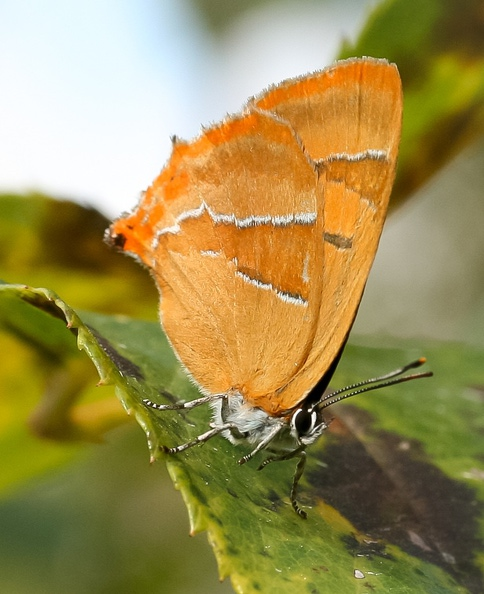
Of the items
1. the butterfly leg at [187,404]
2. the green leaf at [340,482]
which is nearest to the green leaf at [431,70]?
the green leaf at [340,482]

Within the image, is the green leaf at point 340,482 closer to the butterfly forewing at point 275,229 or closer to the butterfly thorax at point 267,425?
the butterfly thorax at point 267,425

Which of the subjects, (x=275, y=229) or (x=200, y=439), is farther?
(x=275, y=229)

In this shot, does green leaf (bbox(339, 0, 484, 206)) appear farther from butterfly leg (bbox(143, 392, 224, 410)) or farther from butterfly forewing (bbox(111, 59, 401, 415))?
butterfly leg (bbox(143, 392, 224, 410))

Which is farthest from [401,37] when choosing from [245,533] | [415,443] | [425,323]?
[425,323]

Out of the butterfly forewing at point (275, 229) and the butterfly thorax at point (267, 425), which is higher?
the butterfly forewing at point (275, 229)

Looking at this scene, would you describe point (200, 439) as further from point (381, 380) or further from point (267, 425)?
→ point (381, 380)

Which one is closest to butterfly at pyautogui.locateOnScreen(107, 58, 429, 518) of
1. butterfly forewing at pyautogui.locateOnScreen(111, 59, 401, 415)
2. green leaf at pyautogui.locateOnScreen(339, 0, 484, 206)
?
butterfly forewing at pyautogui.locateOnScreen(111, 59, 401, 415)

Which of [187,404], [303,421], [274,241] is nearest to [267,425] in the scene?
[303,421]
